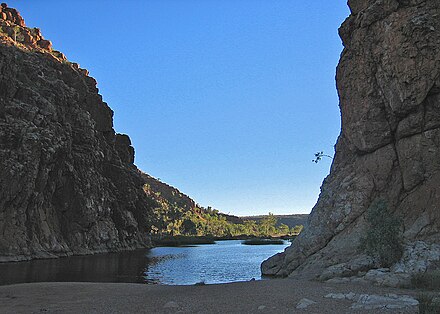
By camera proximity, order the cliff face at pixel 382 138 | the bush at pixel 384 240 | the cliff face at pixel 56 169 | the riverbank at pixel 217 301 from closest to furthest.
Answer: the riverbank at pixel 217 301 < the bush at pixel 384 240 < the cliff face at pixel 382 138 < the cliff face at pixel 56 169

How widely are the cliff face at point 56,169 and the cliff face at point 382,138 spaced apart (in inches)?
1939

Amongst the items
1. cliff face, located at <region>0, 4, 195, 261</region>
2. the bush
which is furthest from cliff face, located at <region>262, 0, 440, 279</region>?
cliff face, located at <region>0, 4, 195, 261</region>

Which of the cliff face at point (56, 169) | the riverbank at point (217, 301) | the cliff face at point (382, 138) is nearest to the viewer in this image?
the riverbank at point (217, 301)

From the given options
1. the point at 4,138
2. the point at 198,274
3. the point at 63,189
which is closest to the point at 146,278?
the point at 198,274

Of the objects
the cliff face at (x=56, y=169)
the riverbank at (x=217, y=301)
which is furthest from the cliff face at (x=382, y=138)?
the cliff face at (x=56, y=169)

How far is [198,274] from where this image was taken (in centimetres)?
4450

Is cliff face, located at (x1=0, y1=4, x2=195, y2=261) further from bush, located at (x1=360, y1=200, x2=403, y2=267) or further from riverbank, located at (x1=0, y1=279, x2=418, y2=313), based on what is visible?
bush, located at (x1=360, y1=200, x2=403, y2=267)

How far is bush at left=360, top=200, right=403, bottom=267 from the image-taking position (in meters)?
23.1

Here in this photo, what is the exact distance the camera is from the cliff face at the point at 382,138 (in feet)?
88.0

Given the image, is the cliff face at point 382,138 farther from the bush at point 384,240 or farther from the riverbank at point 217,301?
the riverbank at point 217,301

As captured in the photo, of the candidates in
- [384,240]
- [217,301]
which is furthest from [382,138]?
[217,301]

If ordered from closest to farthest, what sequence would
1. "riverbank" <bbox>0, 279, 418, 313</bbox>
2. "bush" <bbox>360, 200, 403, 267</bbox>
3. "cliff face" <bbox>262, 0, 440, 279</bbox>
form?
"riverbank" <bbox>0, 279, 418, 313</bbox>, "bush" <bbox>360, 200, 403, 267</bbox>, "cliff face" <bbox>262, 0, 440, 279</bbox>

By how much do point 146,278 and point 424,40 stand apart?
32508 millimetres

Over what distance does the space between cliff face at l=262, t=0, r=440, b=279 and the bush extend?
749 mm
